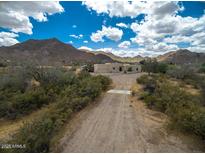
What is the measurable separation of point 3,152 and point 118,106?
6803mm

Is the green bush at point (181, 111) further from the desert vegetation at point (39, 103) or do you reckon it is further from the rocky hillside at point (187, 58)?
the rocky hillside at point (187, 58)

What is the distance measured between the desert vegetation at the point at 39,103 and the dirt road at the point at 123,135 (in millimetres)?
799

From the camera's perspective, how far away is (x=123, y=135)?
5914 mm

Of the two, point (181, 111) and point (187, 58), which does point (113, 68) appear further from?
point (187, 58)

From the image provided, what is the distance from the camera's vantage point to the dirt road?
5.09 meters

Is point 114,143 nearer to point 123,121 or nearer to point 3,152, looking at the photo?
point 123,121

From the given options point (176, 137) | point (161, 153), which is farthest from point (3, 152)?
point (176, 137)

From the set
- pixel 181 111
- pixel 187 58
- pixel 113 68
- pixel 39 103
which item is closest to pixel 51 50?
pixel 113 68

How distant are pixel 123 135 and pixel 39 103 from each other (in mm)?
6427

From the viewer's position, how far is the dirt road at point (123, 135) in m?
5.09

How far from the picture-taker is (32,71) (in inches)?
595

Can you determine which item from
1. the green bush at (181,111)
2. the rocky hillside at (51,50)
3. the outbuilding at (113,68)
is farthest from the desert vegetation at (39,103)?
the rocky hillside at (51,50)

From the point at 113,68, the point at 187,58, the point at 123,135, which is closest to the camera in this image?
the point at 123,135

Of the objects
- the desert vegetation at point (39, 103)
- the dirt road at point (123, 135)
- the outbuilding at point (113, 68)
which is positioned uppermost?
the outbuilding at point (113, 68)
